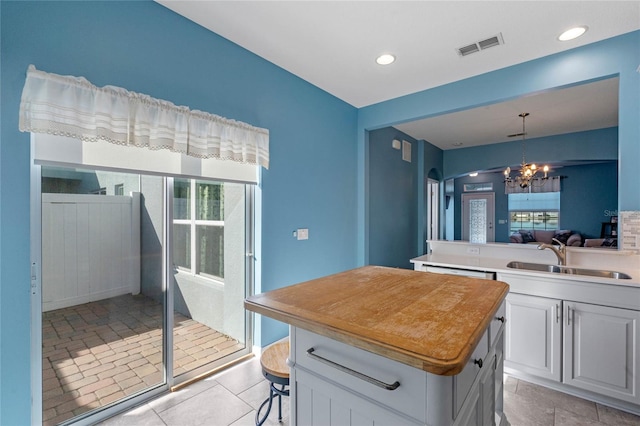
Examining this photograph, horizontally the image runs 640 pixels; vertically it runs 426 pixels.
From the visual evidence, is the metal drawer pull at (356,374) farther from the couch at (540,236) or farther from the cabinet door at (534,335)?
the couch at (540,236)

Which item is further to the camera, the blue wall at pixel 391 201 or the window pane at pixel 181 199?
the blue wall at pixel 391 201

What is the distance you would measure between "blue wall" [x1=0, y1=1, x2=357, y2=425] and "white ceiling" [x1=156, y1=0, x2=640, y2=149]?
0.23m

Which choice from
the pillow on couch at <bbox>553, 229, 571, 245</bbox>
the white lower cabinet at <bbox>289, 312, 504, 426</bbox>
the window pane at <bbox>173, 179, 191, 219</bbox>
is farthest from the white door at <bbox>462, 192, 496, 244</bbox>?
the white lower cabinet at <bbox>289, 312, 504, 426</bbox>

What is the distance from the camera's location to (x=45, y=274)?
1689mm

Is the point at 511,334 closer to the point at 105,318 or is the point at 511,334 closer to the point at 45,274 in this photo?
the point at 105,318

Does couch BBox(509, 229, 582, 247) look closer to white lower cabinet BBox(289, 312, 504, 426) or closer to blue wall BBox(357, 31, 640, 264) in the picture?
blue wall BBox(357, 31, 640, 264)

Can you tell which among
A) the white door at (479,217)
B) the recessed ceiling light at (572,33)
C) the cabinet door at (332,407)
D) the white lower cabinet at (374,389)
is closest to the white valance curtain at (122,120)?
the white lower cabinet at (374,389)

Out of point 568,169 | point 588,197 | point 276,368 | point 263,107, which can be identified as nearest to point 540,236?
point 588,197

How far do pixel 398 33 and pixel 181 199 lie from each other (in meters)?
2.21

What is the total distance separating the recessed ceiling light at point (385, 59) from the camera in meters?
2.72

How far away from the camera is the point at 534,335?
A: 7.58 ft

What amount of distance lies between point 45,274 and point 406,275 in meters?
2.09

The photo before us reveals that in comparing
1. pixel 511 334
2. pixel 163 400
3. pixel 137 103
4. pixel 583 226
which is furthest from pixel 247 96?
pixel 583 226

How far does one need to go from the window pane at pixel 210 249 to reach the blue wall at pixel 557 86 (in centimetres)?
195
